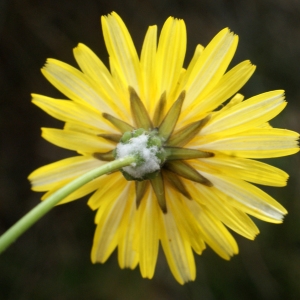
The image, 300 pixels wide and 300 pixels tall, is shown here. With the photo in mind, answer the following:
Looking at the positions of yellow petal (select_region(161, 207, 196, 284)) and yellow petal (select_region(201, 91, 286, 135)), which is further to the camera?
yellow petal (select_region(161, 207, 196, 284))

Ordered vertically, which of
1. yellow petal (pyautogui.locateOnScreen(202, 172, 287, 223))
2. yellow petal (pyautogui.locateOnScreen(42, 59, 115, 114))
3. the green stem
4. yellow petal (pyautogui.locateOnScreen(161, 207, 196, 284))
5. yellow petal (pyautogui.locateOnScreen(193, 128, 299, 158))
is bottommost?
yellow petal (pyautogui.locateOnScreen(161, 207, 196, 284))

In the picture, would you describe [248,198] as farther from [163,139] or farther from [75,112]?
[75,112]

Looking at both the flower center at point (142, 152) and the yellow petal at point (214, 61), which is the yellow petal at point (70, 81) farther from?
the yellow petal at point (214, 61)

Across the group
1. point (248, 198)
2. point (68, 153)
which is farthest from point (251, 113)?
point (68, 153)

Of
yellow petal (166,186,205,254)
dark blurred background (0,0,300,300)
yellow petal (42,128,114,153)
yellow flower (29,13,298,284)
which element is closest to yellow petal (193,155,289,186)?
yellow flower (29,13,298,284)

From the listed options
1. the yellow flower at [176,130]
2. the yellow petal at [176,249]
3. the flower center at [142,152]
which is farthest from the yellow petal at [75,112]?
the yellow petal at [176,249]

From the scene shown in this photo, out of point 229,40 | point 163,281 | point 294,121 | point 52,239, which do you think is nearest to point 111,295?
point 163,281

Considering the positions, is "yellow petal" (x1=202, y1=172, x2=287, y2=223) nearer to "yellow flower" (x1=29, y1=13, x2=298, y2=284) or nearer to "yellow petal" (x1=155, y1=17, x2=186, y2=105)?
"yellow flower" (x1=29, y1=13, x2=298, y2=284)
